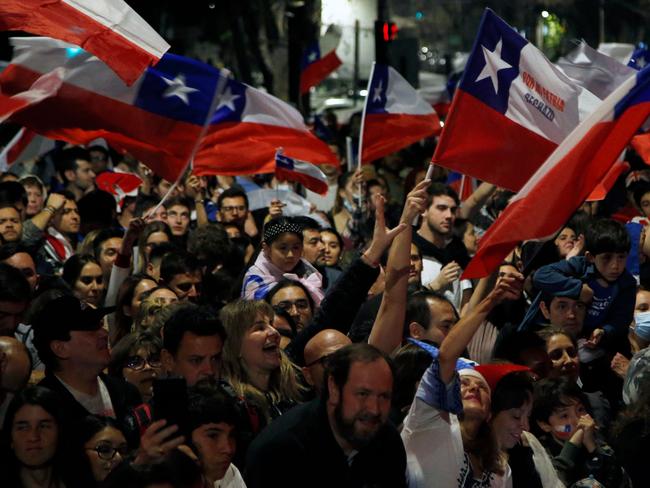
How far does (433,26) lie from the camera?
5384 cm

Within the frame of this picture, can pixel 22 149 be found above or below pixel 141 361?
below

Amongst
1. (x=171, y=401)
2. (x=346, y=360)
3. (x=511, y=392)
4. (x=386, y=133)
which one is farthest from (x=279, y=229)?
(x=171, y=401)

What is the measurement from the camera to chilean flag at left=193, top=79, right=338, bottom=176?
11758 millimetres

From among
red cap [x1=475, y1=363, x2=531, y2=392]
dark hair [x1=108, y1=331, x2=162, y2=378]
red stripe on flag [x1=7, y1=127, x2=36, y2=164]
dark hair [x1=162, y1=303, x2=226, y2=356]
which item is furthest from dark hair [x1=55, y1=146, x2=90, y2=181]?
red cap [x1=475, y1=363, x2=531, y2=392]

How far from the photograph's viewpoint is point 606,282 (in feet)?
32.6

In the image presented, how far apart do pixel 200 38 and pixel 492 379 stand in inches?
1158

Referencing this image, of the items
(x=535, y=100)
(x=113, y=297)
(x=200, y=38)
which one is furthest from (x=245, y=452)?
(x=200, y=38)

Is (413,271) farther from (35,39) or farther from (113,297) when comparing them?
(35,39)

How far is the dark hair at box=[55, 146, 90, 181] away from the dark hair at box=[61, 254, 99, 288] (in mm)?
6276

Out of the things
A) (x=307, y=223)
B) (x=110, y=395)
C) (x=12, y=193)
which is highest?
(x=110, y=395)

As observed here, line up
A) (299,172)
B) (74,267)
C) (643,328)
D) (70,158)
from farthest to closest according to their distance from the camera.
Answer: (70,158)
(299,172)
(74,267)
(643,328)

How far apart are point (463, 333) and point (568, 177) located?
1.40 meters

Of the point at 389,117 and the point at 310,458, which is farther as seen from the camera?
the point at 389,117

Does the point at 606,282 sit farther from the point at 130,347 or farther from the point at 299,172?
the point at 299,172
